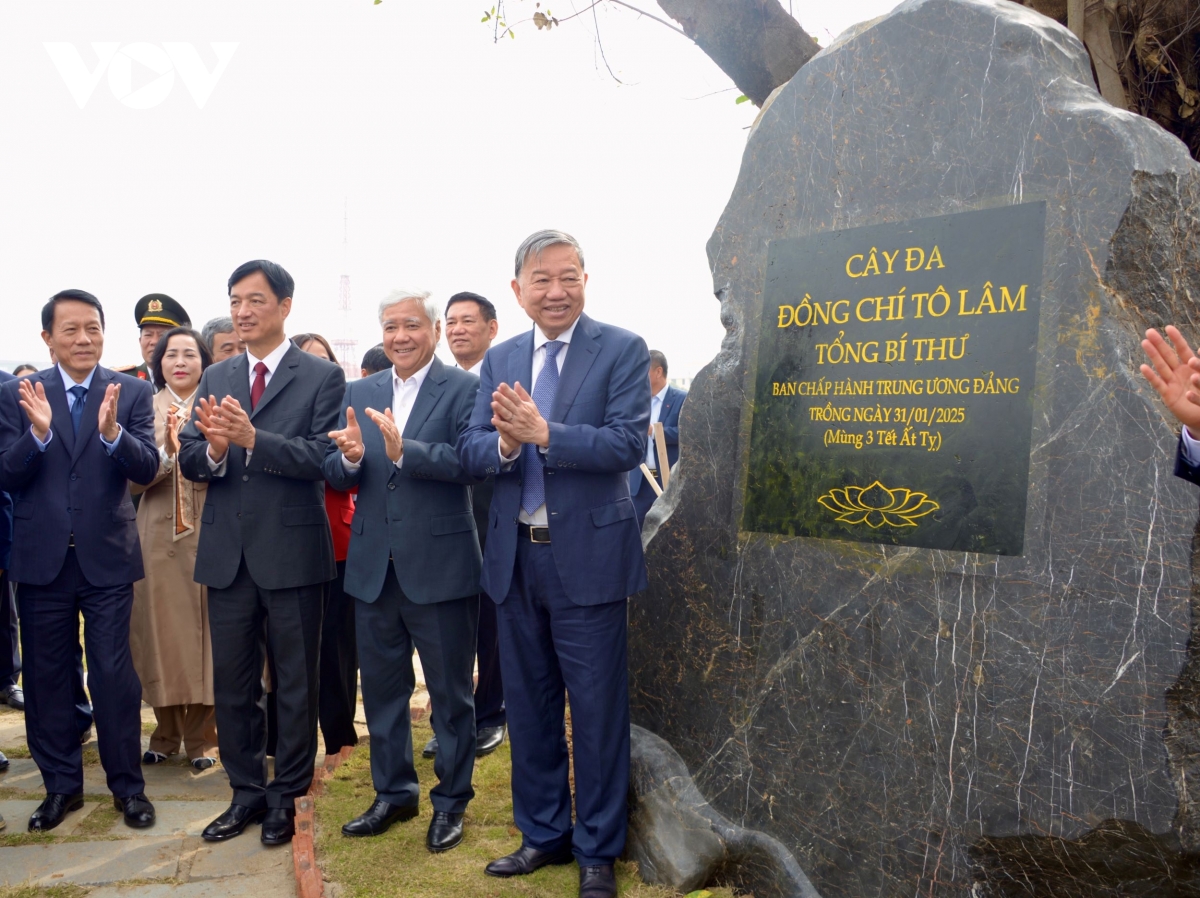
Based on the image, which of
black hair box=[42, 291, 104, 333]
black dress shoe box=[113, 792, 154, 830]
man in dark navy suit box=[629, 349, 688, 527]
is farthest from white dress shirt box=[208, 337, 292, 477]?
man in dark navy suit box=[629, 349, 688, 527]

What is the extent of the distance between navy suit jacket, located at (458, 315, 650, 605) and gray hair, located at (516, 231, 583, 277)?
0.26m

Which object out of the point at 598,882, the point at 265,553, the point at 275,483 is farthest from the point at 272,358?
the point at 598,882

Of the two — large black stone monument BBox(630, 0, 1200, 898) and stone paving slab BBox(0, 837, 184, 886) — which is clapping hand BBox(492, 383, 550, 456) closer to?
large black stone monument BBox(630, 0, 1200, 898)

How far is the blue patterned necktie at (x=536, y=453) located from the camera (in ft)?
10.7

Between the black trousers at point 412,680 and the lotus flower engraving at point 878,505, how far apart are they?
Answer: 1398mm

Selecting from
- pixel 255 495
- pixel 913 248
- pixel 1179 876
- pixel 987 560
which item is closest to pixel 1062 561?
pixel 987 560

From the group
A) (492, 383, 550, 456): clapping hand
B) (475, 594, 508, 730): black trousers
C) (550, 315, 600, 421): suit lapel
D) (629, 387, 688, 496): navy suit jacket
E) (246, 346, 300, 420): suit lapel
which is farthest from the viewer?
(629, 387, 688, 496): navy suit jacket

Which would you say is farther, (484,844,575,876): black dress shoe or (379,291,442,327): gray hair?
(379,291,442,327): gray hair

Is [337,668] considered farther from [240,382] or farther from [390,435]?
[390,435]

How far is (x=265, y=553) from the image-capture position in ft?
12.1

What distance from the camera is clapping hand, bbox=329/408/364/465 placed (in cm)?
342

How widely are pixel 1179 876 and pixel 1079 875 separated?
228 millimetres

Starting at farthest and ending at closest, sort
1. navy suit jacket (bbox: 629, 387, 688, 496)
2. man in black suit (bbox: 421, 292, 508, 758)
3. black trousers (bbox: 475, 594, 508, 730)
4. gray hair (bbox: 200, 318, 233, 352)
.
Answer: navy suit jacket (bbox: 629, 387, 688, 496)
gray hair (bbox: 200, 318, 233, 352)
black trousers (bbox: 475, 594, 508, 730)
man in black suit (bbox: 421, 292, 508, 758)

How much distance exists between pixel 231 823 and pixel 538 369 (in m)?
2.15
